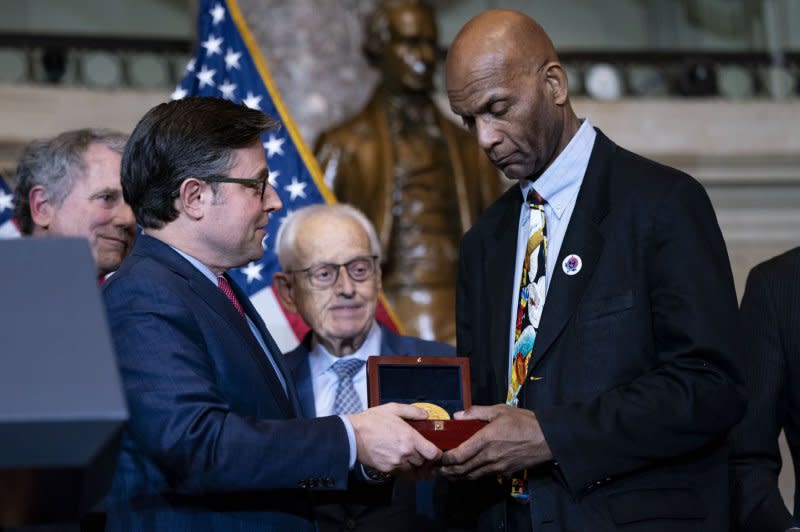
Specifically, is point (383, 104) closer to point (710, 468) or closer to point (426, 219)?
point (426, 219)

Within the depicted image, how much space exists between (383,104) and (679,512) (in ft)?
12.9

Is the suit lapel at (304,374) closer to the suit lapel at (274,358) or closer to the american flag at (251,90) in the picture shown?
the suit lapel at (274,358)

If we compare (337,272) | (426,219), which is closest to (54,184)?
Result: (337,272)

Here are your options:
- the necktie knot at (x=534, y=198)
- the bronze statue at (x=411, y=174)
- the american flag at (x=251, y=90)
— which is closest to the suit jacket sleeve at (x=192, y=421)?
the necktie knot at (x=534, y=198)

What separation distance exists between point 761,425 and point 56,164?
79.7 inches

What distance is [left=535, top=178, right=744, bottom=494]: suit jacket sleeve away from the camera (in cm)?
250

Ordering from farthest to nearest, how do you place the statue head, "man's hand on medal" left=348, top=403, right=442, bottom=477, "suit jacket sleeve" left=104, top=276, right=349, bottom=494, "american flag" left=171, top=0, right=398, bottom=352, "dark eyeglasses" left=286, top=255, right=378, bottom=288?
the statue head → "american flag" left=171, top=0, right=398, bottom=352 → "dark eyeglasses" left=286, top=255, right=378, bottom=288 → "man's hand on medal" left=348, top=403, right=442, bottom=477 → "suit jacket sleeve" left=104, top=276, right=349, bottom=494

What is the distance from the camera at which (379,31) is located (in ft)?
20.2

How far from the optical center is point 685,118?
27.4 ft

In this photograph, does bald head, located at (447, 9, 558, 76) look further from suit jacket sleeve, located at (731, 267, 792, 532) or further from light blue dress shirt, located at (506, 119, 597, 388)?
suit jacket sleeve, located at (731, 267, 792, 532)

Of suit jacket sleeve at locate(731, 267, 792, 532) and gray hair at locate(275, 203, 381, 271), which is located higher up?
gray hair at locate(275, 203, 381, 271)

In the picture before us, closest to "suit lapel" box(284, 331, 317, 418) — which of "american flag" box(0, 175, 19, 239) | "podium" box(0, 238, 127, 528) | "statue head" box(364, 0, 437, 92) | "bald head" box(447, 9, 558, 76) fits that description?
"bald head" box(447, 9, 558, 76)

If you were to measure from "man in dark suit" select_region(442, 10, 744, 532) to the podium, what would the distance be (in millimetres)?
1029

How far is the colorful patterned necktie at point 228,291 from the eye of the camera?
8.75 feet
